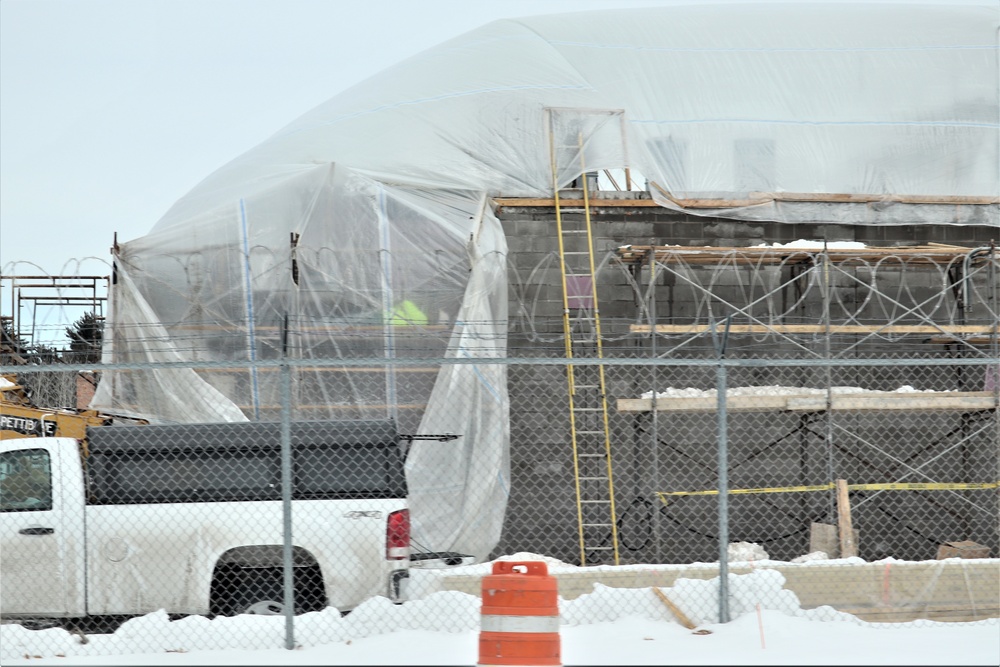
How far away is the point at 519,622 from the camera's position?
244 inches

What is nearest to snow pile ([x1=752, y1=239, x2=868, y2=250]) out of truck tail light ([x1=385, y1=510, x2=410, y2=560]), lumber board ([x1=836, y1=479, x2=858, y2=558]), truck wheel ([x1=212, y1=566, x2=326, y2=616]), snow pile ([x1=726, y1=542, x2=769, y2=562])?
lumber board ([x1=836, y1=479, x2=858, y2=558])

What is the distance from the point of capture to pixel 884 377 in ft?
45.4

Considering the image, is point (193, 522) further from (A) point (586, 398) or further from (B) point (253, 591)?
(A) point (586, 398)

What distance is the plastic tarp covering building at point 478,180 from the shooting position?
Result: 43.0 feet

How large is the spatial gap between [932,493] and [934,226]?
3.39 m

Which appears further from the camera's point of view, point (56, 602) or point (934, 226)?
point (934, 226)

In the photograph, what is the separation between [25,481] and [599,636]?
4463 millimetres

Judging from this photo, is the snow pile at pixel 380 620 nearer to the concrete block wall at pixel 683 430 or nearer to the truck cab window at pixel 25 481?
the truck cab window at pixel 25 481

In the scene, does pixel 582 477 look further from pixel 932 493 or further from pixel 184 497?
pixel 184 497

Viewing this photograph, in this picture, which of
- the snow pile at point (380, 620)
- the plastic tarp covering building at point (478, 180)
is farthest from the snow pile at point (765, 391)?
the snow pile at point (380, 620)

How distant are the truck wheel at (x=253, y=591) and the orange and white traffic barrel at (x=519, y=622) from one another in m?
2.53

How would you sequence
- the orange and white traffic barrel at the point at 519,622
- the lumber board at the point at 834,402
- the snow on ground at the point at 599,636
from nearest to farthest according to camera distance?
the orange and white traffic barrel at the point at 519,622 → the snow on ground at the point at 599,636 → the lumber board at the point at 834,402

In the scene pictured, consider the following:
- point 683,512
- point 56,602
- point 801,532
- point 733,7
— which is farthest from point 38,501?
point 733,7

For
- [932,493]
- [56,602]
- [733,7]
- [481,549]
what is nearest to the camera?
[56,602]
